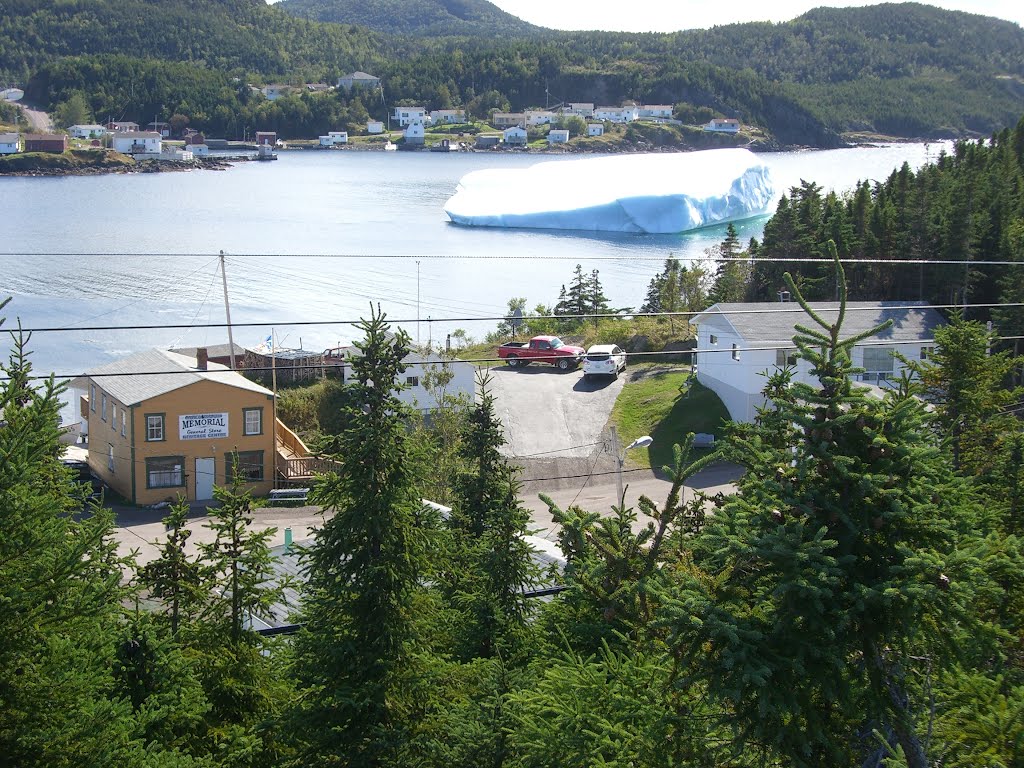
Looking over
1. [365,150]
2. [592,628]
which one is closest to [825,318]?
[592,628]

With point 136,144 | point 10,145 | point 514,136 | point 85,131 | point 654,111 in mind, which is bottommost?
point 10,145

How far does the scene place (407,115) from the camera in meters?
128

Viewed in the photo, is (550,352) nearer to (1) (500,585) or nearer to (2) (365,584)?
(1) (500,585)

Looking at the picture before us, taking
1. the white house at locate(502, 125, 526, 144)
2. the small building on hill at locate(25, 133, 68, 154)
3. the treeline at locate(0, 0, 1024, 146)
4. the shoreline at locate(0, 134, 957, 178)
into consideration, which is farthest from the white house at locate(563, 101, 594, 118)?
the small building on hill at locate(25, 133, 68, 154)

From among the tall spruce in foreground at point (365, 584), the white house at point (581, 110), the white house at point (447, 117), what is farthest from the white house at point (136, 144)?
the tall spruce in foreground at point (365, 584)

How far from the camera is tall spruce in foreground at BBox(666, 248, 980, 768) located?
3.94 meters

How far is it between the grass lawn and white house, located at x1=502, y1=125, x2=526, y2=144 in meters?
93.7

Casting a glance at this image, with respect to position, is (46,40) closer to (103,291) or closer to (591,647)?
(103,291)

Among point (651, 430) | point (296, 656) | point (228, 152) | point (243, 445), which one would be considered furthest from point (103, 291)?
point (228, 152)

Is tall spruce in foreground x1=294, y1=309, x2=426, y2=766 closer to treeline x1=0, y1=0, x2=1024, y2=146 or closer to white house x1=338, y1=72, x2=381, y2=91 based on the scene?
treeline x1=0, y1=0, x2=1024, y2=146

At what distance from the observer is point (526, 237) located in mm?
54344

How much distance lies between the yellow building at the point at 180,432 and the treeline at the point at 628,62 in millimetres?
105354

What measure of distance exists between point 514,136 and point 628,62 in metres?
41.8

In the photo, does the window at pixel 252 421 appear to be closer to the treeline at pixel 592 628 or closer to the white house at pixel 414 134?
the treeline at pixel 592 628
